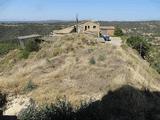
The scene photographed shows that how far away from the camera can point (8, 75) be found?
45844 mm

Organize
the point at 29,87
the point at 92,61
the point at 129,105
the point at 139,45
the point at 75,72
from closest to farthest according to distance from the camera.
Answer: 1. the point at 129,105
2. the point at 29,87
3. the point at 75,72
4. the point at 92,61
5. the point at 139,45

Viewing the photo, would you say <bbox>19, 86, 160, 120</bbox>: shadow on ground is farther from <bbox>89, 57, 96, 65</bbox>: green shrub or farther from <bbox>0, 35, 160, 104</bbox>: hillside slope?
<bbox>89, 57, 96, 65</bbox>: green shrub

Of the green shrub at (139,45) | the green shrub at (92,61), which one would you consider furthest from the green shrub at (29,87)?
the green shrub at (139,45)

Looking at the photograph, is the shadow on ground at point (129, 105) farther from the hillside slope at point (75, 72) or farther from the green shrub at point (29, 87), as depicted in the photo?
the green shrub at point (29, 87)

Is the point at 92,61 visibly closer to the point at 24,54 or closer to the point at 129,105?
the point at 129,105

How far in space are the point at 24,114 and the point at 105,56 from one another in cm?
2611

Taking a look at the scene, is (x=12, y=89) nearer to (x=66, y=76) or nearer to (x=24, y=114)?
(x=66, y=76)

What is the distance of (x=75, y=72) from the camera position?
131 ft

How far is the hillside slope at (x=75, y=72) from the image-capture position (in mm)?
34625

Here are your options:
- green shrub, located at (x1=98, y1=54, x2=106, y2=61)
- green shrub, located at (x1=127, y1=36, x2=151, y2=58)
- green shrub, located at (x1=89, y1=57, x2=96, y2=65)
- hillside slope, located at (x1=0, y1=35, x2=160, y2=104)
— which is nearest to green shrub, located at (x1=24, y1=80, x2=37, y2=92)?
hillside slope, located at (x1=0, y1=35, x2=160, y2=104)

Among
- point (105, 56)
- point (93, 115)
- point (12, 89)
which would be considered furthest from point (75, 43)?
point (93, 115)

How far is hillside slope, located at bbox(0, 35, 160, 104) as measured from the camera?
1363 inches

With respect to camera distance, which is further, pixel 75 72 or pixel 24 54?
pixel 24 54

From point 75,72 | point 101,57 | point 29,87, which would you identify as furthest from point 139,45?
point 29,87
